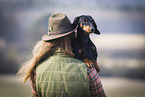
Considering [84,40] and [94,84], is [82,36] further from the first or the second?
[94,84]

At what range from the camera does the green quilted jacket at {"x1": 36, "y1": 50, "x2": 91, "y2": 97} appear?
103 centimetres

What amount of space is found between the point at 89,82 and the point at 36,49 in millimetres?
357

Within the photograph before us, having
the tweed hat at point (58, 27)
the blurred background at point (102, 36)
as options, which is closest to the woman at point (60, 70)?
the tweed hat at point (58, 27)

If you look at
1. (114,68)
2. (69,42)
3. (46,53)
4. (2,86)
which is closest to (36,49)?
(46,53)

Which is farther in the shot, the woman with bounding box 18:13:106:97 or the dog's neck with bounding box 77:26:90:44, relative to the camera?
the dog's neck with bounding box 77:26:90:44

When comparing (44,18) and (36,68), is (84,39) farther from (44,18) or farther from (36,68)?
(44,18)

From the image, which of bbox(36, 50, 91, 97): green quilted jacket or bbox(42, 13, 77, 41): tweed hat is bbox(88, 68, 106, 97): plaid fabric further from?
bbox(42, 13, 77, 41): tweed hat

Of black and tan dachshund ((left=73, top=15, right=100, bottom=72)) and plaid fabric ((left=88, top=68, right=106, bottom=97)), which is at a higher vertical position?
black and tan dachshund ((left=73, top=15, right=100, bottom=72))

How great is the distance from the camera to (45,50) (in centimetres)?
108

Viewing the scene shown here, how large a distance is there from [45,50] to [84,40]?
0.80ft

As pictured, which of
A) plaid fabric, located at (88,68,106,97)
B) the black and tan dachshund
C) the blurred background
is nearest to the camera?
plaid fabric, located at (88,68,106,97)

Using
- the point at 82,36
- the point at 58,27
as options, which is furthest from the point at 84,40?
the point at 58,27

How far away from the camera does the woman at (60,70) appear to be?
40.6 inches

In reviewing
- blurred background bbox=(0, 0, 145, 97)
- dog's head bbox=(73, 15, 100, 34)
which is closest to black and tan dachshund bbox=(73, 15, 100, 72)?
dog's head bbox=(73, 15, 100, 34)
